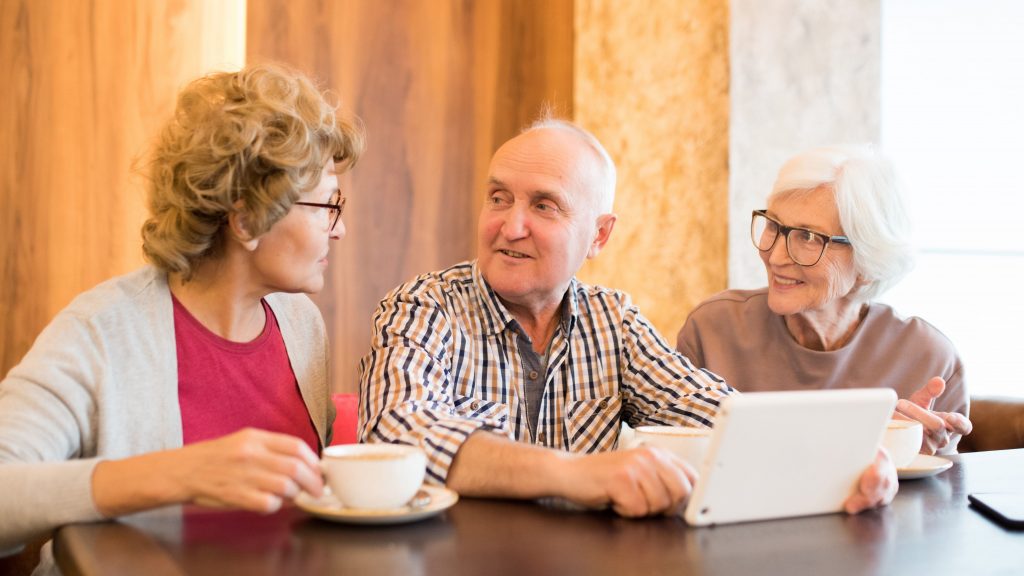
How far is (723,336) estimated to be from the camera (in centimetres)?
224

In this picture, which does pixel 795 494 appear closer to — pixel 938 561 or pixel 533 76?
pixel 938 561

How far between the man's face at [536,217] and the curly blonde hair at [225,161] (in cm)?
39

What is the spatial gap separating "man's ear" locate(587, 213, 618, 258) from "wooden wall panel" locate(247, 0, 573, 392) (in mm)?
1692

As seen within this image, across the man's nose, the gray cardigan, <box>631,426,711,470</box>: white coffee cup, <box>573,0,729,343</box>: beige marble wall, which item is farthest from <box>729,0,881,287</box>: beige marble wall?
the gray cardigan

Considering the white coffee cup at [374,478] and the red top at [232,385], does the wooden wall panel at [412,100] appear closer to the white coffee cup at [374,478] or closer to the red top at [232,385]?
the red top at [232,385]

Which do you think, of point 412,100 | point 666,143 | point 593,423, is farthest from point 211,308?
point 412,100

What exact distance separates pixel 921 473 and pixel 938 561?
47cm

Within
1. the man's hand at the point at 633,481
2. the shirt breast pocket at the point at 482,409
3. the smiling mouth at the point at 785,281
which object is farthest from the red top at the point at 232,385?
the smiling mouth at the point at 785,281

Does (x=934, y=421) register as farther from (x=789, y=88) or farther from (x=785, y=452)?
(x=789, y=88)

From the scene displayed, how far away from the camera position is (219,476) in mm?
1049

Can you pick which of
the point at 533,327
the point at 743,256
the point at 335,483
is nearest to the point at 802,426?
the point at 335,483

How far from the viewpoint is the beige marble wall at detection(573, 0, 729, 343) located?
126 inches

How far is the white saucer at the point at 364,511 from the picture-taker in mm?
1050

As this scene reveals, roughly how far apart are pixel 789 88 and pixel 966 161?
2.87 feet
